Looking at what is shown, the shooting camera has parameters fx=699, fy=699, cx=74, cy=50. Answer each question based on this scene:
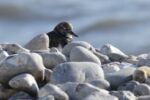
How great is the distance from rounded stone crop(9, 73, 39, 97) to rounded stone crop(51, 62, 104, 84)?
0.45 feet

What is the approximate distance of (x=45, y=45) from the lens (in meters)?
5.09

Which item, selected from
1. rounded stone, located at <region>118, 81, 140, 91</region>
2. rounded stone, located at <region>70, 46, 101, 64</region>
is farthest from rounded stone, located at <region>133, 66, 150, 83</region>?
rounded stone, located at <region>70, 46, 101, 64</region>

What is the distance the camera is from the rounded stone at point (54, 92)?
326 centimetres

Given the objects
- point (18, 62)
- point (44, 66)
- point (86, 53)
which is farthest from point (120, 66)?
point (18, 62)

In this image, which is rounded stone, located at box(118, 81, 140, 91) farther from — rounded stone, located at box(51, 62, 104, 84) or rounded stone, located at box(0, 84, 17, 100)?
rounded stone, located at box(0, 84, 17, 100)

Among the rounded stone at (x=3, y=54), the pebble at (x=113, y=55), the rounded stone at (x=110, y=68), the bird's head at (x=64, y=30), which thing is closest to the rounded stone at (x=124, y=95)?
the rounded stone at (x=110, y=68)

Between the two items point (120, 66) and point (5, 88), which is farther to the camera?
point (120, 66)

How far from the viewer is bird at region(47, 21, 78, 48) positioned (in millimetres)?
5986

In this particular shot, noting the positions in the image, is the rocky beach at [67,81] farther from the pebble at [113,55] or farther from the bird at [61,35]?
the bird at [61,35]

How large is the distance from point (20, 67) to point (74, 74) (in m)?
0.28

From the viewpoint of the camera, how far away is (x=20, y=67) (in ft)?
11.9

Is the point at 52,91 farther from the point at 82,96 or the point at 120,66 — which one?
the point at 120,66

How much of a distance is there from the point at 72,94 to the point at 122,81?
0.42 m

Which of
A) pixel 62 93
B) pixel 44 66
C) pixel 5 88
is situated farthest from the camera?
pixel 44 66
